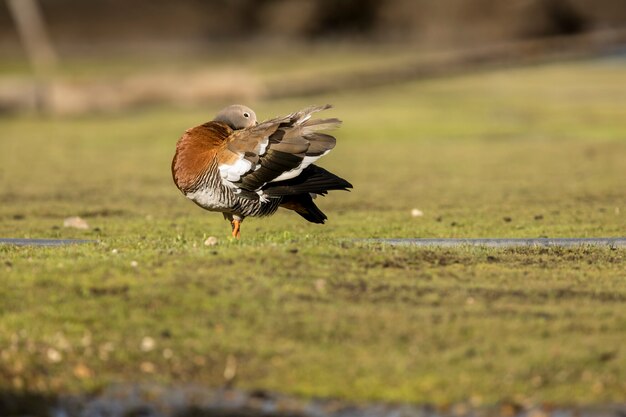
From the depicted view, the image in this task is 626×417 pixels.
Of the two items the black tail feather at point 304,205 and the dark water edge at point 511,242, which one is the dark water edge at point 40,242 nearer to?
the black tail feather at point 304,205

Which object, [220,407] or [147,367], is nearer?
[220,407]

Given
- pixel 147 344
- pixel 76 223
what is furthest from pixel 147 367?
pixel 76 223

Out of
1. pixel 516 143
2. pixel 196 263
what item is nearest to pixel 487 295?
pixel 196 263

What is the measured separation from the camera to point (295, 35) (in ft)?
172

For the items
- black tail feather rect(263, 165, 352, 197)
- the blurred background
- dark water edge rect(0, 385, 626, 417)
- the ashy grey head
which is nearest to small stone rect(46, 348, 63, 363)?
dark water edge rect(0, 385, 626, 417)

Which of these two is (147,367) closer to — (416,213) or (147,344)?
(147,344)

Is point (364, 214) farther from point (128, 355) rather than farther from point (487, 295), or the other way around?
point (128, 355)

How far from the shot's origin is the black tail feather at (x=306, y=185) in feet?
36.1

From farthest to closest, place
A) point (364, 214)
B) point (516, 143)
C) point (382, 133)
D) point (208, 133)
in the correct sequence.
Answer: point (382, 133)
point (516, 143)
point (364, 214)
point (208, 133)

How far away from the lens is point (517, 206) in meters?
14.8

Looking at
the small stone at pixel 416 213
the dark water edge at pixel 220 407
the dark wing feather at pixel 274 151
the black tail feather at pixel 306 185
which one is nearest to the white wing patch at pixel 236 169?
the dark wing feather at pixel 274 151

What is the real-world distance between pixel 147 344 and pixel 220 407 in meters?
0.84

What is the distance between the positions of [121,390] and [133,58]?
4141cm

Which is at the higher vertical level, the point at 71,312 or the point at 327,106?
the point at 327,106
